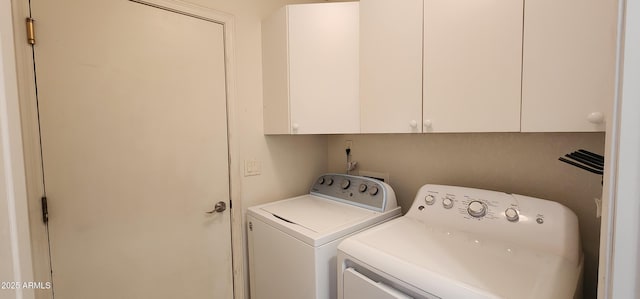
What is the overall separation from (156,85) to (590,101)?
1853 mm

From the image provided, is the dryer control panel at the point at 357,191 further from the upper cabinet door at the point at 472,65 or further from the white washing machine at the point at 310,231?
the upper cabinet door at the point at 472,65

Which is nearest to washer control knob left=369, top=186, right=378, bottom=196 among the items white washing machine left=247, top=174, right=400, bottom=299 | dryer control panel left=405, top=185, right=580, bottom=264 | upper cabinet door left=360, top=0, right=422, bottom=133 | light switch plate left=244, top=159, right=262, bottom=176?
white washing machine left=247, top=174, right=400, bottom=299

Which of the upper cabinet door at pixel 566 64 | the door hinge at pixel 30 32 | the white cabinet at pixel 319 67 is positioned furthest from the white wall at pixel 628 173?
the door hinge at pixel 30 32

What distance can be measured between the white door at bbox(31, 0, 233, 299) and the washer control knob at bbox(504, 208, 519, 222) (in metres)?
1.52

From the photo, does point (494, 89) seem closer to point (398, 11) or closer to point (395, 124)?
point (395, 124)

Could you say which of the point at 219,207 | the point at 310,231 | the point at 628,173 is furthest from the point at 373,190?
the point at 628,173

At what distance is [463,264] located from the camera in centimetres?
92

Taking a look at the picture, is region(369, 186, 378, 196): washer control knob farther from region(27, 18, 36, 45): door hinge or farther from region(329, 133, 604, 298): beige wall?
region(27, 18, 36, 45): door hinge

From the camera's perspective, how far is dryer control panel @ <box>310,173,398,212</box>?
1581 millimetres

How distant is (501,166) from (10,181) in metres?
1.77

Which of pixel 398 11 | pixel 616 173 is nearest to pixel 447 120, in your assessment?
pixel 398 11

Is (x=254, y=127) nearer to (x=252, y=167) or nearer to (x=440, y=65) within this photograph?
(x=252, y=167)

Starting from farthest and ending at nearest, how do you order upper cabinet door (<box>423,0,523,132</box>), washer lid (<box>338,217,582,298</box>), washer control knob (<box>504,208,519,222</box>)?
1. washer control knob (<box>504,208,519,222</box>)
2. upper cabinet door (<box>423,0,523,132</box>)
3. washer lid (<box>338,217,582,298</box>)

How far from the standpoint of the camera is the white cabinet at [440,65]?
1038mm
